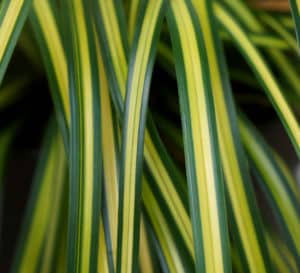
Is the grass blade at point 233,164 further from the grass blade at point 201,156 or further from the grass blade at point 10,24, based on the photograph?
the grass blade at point 10,24

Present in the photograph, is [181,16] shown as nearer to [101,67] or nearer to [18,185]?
[101,67]

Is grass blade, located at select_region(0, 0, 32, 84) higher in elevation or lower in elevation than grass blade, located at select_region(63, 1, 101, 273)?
higher

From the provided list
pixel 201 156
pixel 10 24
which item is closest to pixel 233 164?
pixel 201 156

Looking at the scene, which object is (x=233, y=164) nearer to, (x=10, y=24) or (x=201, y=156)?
(x=201, y=156)

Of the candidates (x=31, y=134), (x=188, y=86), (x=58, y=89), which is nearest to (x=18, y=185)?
(x=31, y=134)

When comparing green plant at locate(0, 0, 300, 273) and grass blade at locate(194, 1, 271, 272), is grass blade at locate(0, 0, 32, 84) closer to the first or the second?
green plant at locate(0, 0, 300, 273)

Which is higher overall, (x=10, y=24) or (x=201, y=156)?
(x=10, y=24)

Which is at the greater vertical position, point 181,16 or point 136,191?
point 181,16

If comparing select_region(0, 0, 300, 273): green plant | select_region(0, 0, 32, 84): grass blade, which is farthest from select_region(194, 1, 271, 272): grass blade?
select_region(0, 0, 32, 84): grass blade

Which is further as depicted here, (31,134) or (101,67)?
(31,134)
